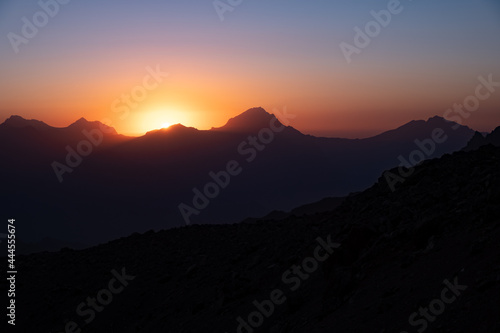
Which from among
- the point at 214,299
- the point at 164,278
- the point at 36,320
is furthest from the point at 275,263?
the point at 36,320

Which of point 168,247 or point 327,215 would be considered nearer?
point 327,215

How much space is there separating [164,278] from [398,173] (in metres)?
10.3

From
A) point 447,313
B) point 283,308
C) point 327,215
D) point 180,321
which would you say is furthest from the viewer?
point 327,215

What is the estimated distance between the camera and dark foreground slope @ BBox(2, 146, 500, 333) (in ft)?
30.3

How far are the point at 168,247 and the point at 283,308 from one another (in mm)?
10595

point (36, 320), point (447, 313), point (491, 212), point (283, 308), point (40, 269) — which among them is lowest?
point (447, 313)

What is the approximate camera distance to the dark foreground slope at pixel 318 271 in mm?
9227

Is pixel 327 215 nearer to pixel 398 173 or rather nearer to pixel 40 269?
pixel 398 173

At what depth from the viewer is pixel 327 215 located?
1956 centimetres

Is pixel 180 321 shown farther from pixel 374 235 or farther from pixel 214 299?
pixel 374 235

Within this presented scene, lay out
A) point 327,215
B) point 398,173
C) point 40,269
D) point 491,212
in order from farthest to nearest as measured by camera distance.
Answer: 1. point 40,269
2. point 327,215
3. point 398,173
4. point 491,212

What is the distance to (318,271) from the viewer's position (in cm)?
1355

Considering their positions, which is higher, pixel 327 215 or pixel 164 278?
pixel 164 278

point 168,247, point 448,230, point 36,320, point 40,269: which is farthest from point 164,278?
point 448,230
